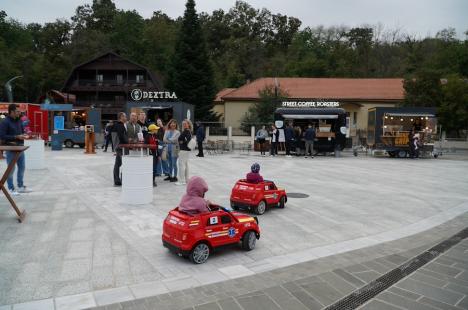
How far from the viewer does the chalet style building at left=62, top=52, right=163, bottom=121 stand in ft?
178

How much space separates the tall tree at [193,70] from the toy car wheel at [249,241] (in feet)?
122

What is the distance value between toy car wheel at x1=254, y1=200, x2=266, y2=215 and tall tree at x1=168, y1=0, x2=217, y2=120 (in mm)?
34985

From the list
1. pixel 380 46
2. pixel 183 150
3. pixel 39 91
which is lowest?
pixel 183 150

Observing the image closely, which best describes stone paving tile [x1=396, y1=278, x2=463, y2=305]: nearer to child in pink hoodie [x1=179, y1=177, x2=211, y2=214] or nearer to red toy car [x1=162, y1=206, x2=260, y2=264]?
red toy car [x1=162, y1=206, x2=260, y2=264]

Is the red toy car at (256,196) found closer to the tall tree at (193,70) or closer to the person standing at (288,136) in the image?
the person standing at (288,136)

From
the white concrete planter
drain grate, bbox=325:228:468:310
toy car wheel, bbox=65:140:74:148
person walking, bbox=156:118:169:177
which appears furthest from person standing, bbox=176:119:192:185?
toy car wheel, bbox=65:140:74:148

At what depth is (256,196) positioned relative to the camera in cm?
843

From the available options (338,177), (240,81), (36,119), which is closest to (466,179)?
(338,177)

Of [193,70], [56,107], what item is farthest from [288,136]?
[193,70]

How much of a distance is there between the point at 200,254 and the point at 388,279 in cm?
261

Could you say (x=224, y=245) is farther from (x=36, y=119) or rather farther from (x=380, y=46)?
(x=380, y=46)

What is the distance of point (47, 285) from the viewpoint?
4781 millimetres

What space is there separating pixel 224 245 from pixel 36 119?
27.0 m

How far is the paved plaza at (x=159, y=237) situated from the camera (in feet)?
16.0
